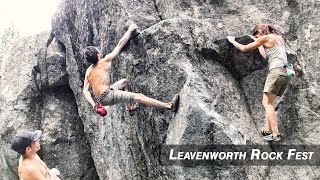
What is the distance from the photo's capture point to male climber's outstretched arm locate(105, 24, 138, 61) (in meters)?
9.71

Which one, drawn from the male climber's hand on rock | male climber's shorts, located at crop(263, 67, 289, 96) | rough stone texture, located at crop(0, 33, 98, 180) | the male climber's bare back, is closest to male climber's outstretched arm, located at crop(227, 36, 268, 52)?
male climber's shorts, located at crop(263, 67, 289, 96)

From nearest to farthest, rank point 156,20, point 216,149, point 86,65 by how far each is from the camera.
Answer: point 216,149, point 156,20, point 86,65

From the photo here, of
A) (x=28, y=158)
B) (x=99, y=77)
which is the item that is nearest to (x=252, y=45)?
(x=99, y=77)

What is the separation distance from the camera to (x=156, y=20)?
33.8 ft

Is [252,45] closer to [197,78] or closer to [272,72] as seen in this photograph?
[272,72]

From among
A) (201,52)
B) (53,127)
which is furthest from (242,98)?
(53,127)

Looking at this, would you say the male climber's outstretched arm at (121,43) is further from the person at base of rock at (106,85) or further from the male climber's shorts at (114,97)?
the male climber's shorts at (114,97)

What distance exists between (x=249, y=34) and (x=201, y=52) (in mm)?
1372

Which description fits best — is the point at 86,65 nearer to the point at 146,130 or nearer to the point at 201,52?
the point at 146,130

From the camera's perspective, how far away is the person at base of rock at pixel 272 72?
8.45 m

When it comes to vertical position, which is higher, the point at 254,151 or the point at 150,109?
the point at 150,109

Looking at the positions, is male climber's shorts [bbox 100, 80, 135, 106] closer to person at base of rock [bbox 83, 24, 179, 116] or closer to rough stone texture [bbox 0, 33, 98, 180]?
person at base of rock [bbox 83, 24, 179, 116]

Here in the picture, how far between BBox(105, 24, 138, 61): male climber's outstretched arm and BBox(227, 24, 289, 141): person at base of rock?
2.69 meters

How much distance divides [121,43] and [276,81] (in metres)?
3.78
